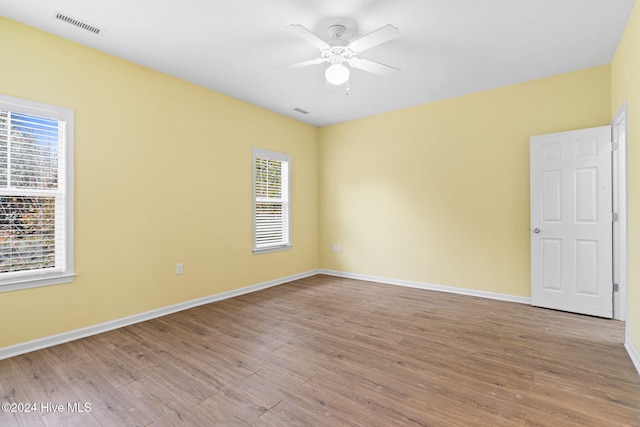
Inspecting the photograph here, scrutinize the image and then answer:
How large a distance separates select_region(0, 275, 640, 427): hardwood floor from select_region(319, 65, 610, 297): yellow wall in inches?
37.3

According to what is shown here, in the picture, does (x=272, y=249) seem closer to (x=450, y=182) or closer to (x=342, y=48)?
(x=450, y=182)

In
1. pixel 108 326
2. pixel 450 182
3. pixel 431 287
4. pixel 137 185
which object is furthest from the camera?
pixel 431 287

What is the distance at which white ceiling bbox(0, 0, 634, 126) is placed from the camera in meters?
2.39

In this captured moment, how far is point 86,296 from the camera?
2.93m

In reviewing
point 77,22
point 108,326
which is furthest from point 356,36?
point 108,326

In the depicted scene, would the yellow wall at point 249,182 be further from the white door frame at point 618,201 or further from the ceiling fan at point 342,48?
the ceiling fan at point 342,48

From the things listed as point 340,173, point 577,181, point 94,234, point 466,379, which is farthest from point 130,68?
point 577,181

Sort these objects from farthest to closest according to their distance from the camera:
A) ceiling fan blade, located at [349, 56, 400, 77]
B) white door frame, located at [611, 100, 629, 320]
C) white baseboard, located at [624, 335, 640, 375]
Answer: white door frame, located at [611, 100, 629, 320] → ceiling fan blade, located at [349, 56, 400, 77] → white baseboard, located at [624, 335, 640, 375]

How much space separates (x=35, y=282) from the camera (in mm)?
2643

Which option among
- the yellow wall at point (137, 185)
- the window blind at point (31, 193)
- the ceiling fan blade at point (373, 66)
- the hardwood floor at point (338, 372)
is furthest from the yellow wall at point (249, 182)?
the ceiling fan blade at point (373, 66)

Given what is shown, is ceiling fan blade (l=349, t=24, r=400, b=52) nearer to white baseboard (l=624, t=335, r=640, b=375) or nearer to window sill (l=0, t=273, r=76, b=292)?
white baseboard (l=624, t=335, r=640, b=375)

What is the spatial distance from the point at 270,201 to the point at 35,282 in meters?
2.93

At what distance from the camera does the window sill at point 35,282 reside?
8.24 ft

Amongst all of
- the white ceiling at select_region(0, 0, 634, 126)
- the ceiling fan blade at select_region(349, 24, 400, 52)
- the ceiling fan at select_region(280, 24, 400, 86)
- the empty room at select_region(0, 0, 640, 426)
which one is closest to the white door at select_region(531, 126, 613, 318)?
the empty room at select_region(0, 0, 640, 426)
